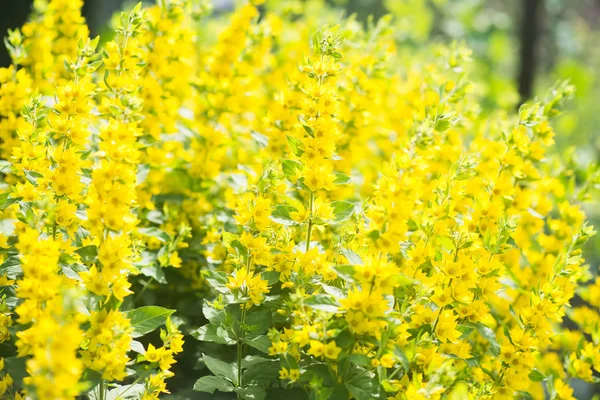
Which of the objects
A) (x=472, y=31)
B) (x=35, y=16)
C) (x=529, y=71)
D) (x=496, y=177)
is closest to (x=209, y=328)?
(x=496, y=177)

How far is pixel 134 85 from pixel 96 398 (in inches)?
25.9

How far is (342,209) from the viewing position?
4.53 ft

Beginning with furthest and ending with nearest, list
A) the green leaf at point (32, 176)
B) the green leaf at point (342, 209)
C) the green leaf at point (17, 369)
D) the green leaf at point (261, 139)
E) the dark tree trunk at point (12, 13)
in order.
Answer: the dark tree trunk at point (12, 13) < the green leaf at point (261, 139) < the green leaf at point (342, 209) < the green leaf at point (32, 176) < the green leaf at point (17, 369)

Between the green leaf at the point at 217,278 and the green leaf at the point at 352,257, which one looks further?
the green leaf at the point at 217,278

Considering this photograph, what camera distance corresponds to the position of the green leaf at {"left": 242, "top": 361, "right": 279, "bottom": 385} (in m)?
1.37

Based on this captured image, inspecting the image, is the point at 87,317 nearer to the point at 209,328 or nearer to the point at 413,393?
the point at 209,328

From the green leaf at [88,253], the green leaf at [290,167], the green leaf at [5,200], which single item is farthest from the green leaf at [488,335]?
the green leaf at [5,200]

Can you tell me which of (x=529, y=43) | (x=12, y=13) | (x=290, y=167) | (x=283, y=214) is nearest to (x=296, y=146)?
(x=290, y=167)

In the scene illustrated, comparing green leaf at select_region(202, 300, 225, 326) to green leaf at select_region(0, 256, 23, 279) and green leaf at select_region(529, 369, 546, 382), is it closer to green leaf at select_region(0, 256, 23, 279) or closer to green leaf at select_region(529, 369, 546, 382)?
green leaf at select_region(0, 256, 23, 279)

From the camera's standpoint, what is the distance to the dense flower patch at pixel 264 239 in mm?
1151

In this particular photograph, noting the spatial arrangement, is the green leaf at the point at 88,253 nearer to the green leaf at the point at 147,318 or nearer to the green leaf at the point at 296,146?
A: the green leaf at the point at 147,318

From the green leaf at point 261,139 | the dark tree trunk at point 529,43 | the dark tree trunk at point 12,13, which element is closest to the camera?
the green leaf at point 261,139

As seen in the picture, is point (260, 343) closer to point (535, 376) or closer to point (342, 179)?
point (342, 179)

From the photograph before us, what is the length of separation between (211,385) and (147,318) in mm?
200
